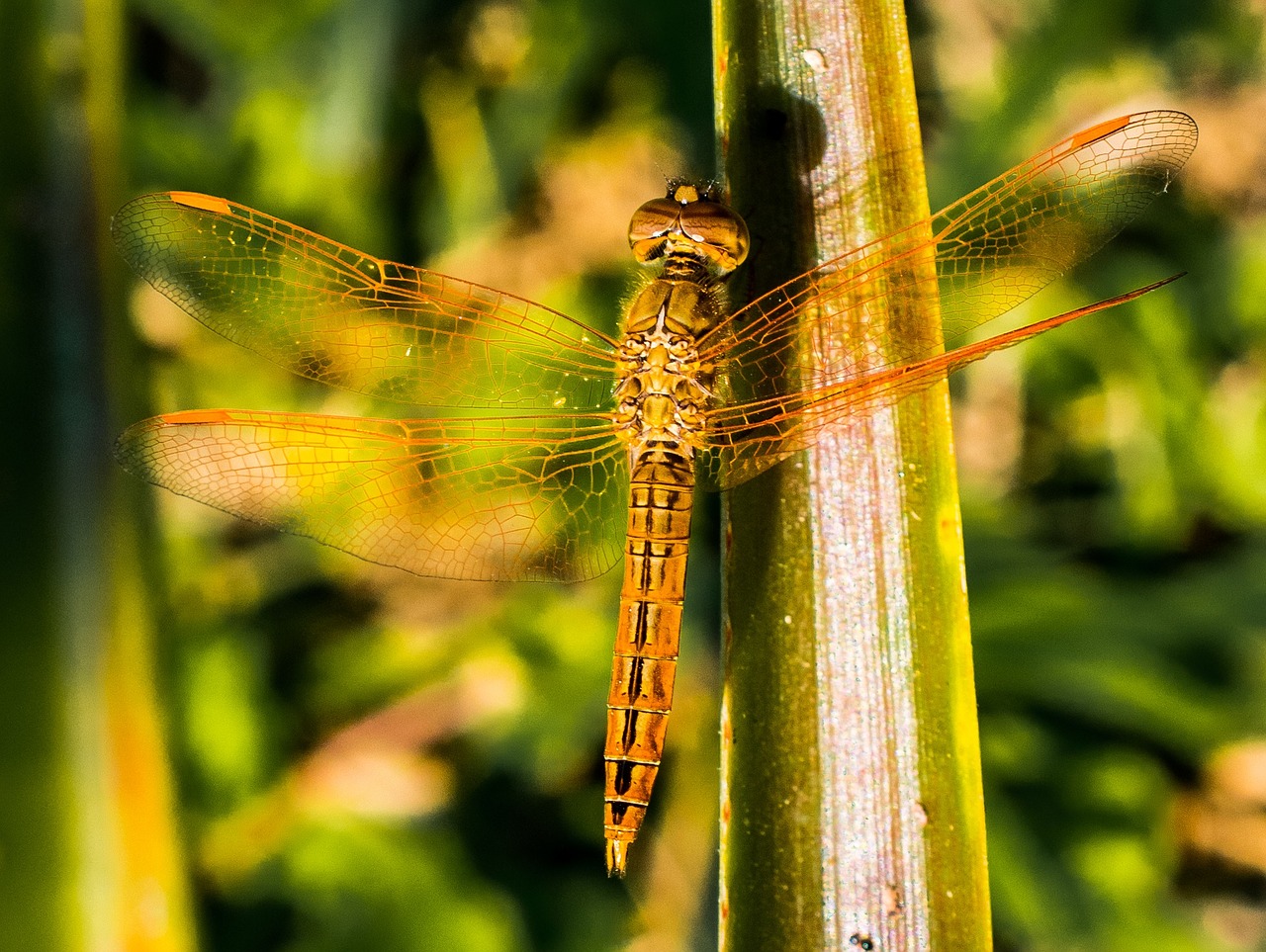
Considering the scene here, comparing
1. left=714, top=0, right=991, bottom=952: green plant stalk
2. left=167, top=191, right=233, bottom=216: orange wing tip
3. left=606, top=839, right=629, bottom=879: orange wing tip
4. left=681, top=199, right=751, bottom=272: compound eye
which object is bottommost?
left=606, top=839, right=629, bottom=879: orange wing tip

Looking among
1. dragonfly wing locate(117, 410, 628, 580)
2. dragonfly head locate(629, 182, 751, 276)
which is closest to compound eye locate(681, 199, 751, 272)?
dragonfly head locate(629, 182, 751, 276)

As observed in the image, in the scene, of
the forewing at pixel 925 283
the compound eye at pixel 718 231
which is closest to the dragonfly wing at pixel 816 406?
the forewing at pixel 925 283

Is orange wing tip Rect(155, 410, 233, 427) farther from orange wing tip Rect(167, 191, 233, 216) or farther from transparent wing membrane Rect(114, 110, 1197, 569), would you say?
orange wing tip Rect(167, 191, 233, 216)

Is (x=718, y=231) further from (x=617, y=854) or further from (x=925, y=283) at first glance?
(x=617, y=854)

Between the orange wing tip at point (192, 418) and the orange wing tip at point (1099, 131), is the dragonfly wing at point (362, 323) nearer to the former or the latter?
the orange wing tip at point (192, 418)

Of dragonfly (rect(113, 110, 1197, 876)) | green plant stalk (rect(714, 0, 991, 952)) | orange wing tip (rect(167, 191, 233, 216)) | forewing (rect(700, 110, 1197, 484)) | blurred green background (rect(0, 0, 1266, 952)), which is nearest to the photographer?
green plant stalk (rect(714, 0, 991, 952))

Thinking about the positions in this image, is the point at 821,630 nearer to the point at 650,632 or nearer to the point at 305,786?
the point at 650,632

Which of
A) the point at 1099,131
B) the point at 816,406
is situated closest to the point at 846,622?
the point at 816,406
